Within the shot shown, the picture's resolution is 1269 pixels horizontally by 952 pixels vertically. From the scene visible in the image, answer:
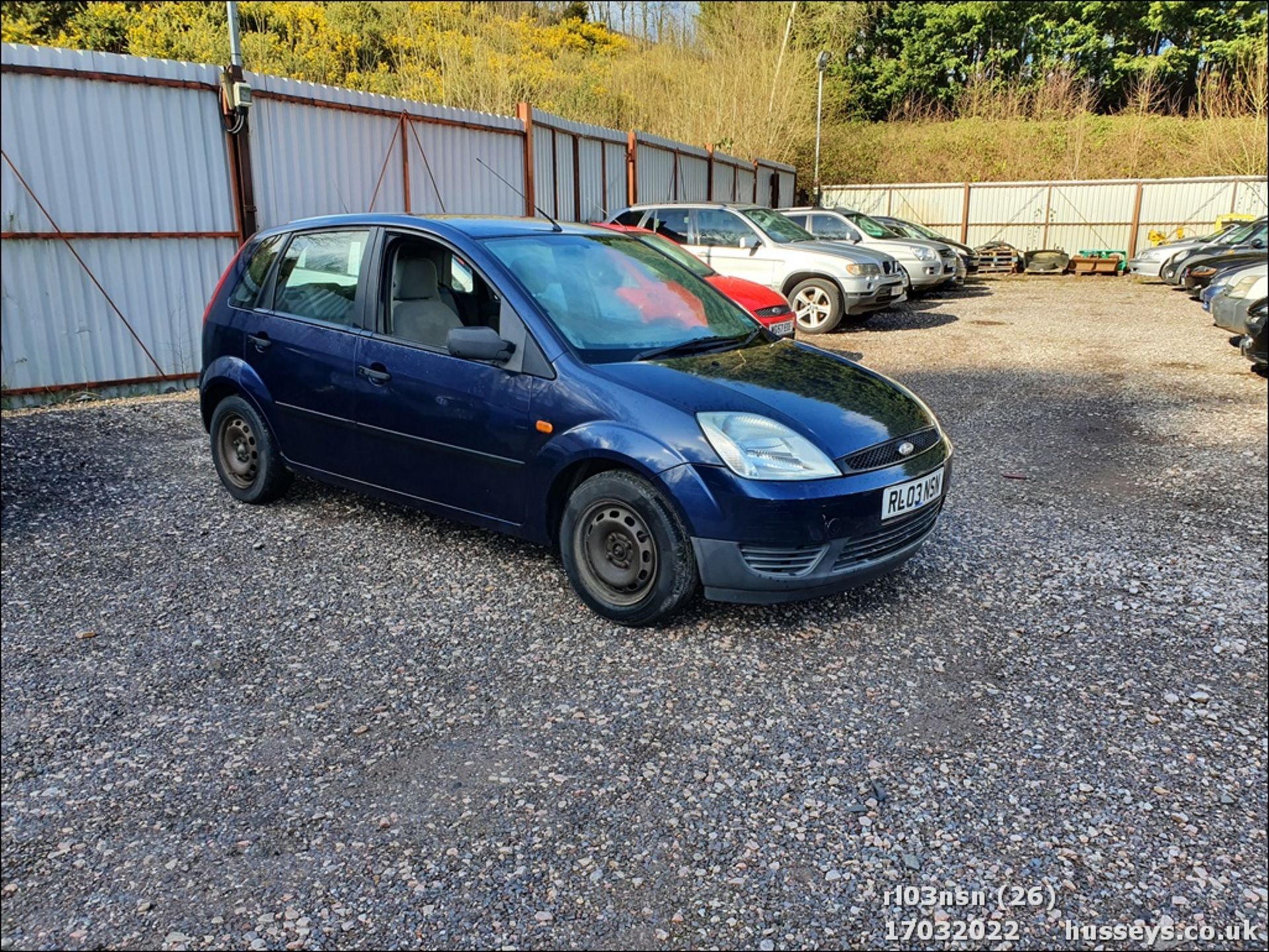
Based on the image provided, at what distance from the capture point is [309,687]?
132 inches

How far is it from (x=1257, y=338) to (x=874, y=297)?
6095mm

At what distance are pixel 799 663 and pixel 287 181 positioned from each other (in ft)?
26.1

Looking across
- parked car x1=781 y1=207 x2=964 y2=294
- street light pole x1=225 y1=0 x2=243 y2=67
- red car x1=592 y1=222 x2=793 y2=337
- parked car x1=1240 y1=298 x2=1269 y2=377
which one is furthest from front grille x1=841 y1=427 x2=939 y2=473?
parked car x1=781 y1=207 x2=964 y2=294

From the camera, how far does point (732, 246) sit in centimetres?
1264

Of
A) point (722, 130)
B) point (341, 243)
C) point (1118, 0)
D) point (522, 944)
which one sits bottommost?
point (522, 944)

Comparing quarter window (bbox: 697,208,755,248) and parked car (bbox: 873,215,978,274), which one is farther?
parked car (bbox: 873,215,978,274)

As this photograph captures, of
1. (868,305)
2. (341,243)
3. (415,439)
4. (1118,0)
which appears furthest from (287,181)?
(1118,0)

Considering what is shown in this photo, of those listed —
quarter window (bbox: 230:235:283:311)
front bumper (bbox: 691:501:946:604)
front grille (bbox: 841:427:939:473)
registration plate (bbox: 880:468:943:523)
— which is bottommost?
front bumper (bbox: 691:501:946:604)

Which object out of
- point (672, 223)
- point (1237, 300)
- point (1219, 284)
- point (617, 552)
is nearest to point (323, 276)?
point (617, 552)

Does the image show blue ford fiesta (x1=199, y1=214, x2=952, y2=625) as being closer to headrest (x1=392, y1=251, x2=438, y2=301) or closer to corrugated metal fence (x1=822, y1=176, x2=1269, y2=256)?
headrest (x1=392, y1=251, x2=438, y2=301)

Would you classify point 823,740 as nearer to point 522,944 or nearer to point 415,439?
point 522,944

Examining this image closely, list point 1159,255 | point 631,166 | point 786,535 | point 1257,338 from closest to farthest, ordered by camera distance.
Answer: point 786,535 → point 1257,338 → point 631,166 → point 1159,255

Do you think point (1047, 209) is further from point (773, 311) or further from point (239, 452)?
point (239, 452)

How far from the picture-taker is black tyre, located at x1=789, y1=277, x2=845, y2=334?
12.4 metres
